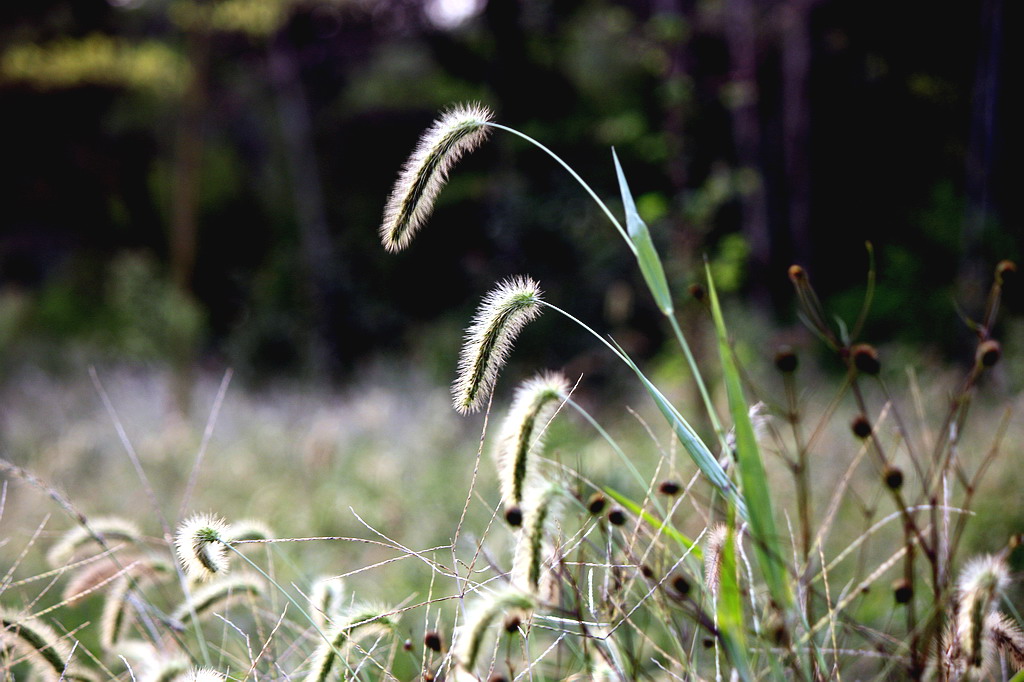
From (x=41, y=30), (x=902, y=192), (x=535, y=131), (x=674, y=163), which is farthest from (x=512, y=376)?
(x=41, y=30)

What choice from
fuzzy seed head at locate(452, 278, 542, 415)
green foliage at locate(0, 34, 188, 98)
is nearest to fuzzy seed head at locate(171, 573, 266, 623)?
fuzzy seed head at locate(452, 278, 542, 415)

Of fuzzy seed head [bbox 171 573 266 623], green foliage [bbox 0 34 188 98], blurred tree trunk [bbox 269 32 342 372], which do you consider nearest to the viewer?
fuzzy seed head [bbox 171 573 266 623]

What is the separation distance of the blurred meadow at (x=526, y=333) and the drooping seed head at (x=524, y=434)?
0.10 ft

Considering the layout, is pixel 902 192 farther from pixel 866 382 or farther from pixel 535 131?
pixel 535 131

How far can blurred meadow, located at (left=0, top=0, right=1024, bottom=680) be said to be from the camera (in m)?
1.35

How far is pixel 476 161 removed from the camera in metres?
11.2

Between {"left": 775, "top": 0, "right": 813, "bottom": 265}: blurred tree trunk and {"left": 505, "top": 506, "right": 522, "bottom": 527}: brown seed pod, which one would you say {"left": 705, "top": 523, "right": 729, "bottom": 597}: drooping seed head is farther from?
{"left": 775, "top": 0, "right": 813, "bottom": 265}: blurred tree trunk

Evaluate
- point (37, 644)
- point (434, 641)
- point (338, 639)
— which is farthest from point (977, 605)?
point (37, 644)

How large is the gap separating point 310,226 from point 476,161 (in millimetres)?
2390

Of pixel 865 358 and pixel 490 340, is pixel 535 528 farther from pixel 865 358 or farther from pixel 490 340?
pixel 865 358

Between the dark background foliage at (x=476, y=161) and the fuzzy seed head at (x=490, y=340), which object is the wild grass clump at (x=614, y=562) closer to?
the fuzzy seed head at (x=490, y=340)

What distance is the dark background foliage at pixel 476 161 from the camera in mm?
6316

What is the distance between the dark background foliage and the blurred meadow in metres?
0.05

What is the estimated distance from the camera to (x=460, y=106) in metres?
1.43
